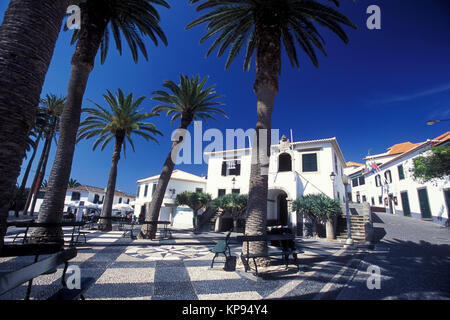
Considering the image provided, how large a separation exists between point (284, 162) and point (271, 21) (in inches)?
549

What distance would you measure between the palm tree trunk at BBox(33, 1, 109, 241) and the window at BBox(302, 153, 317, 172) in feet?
55.7

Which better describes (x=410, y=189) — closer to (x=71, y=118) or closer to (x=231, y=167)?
(x=231, y=167)

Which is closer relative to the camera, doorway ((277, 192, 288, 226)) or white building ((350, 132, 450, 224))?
white building ((350, 132, 450, 224))

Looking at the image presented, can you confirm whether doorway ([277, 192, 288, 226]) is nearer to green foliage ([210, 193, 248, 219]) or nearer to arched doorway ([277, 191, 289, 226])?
arched doorway ([277, 191, 289, 226])

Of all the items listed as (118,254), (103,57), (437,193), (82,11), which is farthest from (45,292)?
(437,193)

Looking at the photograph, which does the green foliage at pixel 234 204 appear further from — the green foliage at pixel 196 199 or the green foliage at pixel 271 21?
the green foliage at pixel 271 21

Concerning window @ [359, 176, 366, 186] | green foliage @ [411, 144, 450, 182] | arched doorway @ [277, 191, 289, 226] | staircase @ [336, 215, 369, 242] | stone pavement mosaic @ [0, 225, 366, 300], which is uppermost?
window @ [359, 176, 366, 186]

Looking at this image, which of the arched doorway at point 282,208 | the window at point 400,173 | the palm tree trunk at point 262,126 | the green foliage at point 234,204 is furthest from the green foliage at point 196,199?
the window at point 400,173

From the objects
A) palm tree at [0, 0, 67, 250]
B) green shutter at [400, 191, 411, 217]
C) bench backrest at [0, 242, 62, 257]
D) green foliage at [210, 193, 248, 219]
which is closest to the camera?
palm tree at [0, 0, 67, 250]

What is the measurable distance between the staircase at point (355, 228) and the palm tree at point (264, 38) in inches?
404

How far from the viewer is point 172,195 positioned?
92.4 feet

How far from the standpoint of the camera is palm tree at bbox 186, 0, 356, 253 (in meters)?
6.34

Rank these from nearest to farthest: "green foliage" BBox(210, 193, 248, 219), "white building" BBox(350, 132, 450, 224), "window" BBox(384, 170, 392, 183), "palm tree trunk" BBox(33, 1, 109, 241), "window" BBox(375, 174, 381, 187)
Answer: "palm tree trunk" BBox(33, 1, 109, 241) → "green foliage" BBox(210, 193, 248, 219) → "white building" BBox(350, 132, 450, 224) → "window" BBox(384, 170, 392, 183) → "window" BBox(375, 174, 381, 187)

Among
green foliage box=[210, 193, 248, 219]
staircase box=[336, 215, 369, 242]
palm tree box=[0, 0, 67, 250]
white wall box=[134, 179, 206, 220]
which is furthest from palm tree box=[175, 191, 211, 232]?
palm tree box=[0, 0, 67, 250]
